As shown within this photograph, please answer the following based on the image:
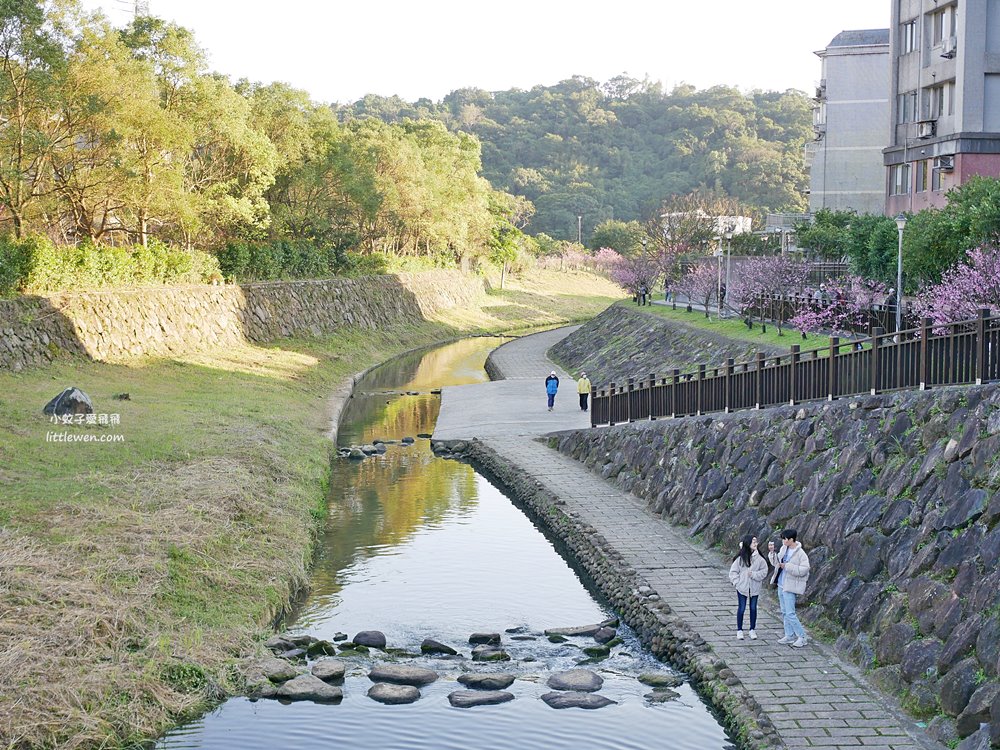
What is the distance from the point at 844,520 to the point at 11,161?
28504 mm

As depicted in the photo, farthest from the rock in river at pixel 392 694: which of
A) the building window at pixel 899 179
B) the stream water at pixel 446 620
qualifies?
the building window at pixel 899 179

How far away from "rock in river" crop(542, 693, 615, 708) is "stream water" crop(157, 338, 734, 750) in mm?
124

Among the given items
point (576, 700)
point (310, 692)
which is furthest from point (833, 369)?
point (310, 692)

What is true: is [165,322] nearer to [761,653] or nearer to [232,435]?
[232,435]

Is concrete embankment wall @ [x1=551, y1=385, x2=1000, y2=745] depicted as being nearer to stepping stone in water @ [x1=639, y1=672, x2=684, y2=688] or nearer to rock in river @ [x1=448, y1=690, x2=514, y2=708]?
stepping stone in water @ [x1=639, y1=672, x2=684, y2=688]

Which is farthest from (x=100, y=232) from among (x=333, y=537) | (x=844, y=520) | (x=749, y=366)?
(x=844, y=520)

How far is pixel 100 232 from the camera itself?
132 feet

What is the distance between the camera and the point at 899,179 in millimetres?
46500

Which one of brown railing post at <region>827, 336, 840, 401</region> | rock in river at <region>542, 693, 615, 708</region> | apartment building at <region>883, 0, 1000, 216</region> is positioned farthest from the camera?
apartment building at <region>883, 0, 1000, 216</region>

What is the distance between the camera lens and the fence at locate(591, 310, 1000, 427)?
15.4m

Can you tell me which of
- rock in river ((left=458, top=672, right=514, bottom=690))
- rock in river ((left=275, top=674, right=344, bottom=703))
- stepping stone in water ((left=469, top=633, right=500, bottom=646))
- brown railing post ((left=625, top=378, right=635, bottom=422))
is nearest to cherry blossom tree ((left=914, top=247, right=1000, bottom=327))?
brown railing post ((left=625, top=378, right=635, bottom=422))

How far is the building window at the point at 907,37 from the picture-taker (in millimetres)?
45062

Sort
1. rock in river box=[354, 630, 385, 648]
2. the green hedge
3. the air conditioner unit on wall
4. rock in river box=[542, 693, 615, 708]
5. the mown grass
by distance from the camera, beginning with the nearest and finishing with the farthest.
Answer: rock in river box=[542, 693, 615, 708] < rock in river box=[354, 630, 385, 648] < the mown grass < the green hedge < the air conditioner unit on wall

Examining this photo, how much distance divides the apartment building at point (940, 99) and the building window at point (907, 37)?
0.04 metres
